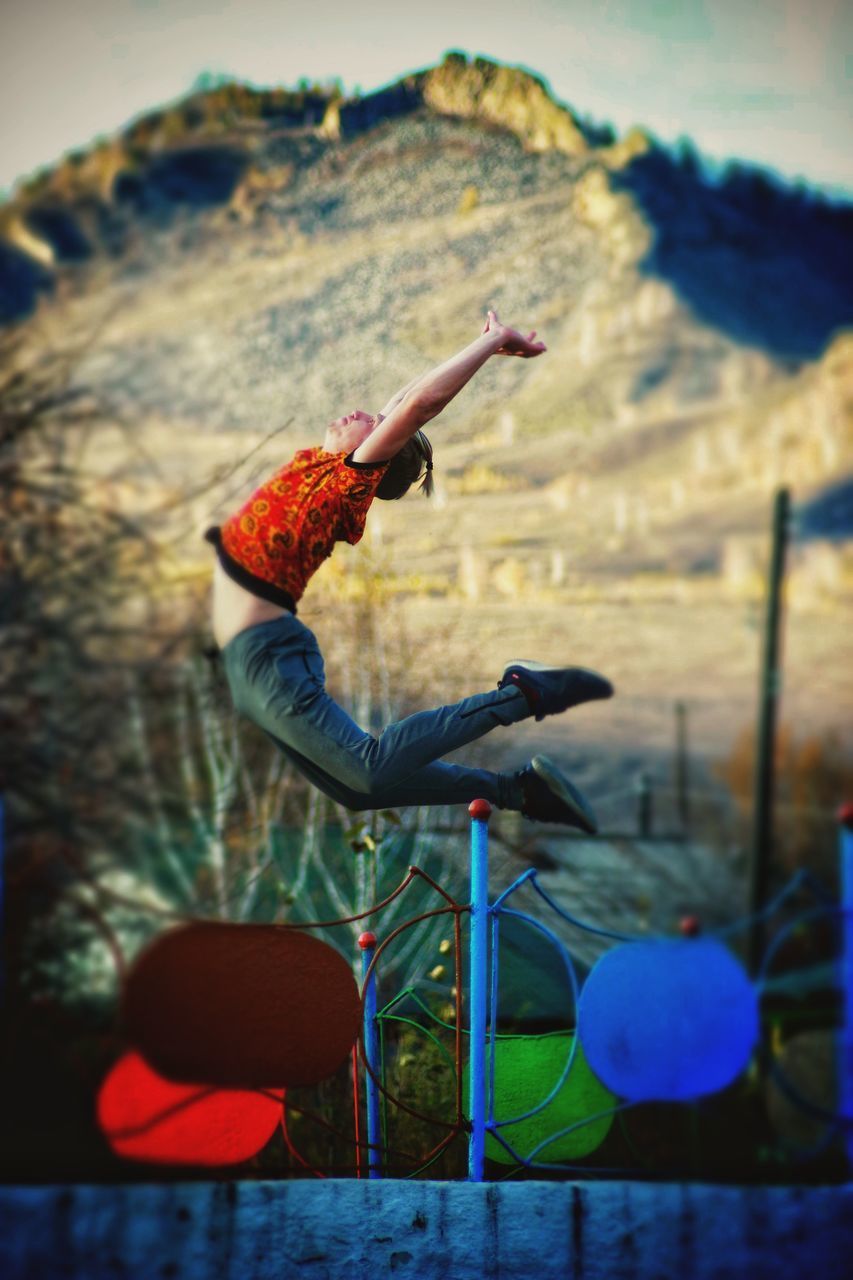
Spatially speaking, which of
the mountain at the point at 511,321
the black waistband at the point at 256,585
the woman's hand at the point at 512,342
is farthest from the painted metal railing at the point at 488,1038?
the mountain at the point at 511,321

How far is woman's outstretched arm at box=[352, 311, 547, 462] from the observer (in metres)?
2.74

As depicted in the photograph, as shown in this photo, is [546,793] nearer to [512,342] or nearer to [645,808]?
[512,342]

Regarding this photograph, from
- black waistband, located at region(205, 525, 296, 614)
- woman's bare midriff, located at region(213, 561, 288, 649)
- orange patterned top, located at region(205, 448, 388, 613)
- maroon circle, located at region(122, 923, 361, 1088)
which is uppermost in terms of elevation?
orange patterned top, located at region(205, 448, 388, 613)

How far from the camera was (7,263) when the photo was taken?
7.45 metres

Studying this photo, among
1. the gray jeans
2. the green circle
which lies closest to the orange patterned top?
the gray jeans

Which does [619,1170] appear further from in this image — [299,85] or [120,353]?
[120,353]

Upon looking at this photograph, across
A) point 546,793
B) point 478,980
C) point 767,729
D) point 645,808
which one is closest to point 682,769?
point 645,808

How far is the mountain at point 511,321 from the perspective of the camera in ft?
19.1

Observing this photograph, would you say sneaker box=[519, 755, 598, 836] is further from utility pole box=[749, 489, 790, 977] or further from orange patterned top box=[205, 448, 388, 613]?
utility pole box=[749, 489, 790, 977]

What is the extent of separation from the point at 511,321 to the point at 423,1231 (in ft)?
16.7

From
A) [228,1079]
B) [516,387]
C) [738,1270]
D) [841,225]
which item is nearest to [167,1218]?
[228,1079]

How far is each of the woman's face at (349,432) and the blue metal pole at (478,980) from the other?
950 mm

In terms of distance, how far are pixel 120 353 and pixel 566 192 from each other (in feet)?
9.55

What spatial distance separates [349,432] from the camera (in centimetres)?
294
